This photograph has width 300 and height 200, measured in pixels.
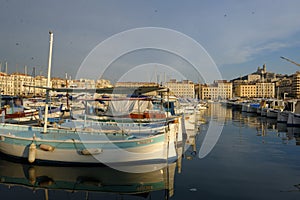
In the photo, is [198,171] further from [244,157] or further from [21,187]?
[21,187]

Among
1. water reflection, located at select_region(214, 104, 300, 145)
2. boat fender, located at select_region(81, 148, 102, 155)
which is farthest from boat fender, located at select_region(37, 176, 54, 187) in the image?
water reflection, located at select_region(214, 104, 300, 145)

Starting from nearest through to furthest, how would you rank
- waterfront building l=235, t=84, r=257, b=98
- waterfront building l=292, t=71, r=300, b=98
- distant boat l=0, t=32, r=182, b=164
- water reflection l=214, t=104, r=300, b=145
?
distant boat l=0, t=32, r=182, b=164 → water reflection l=214, t=104, r=300, b=145 → waterfront building l=292, t=71, r=300, b=98 → waterfront building l=235, t=84, r=257, b=98

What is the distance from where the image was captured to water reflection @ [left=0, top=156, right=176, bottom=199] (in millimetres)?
9438

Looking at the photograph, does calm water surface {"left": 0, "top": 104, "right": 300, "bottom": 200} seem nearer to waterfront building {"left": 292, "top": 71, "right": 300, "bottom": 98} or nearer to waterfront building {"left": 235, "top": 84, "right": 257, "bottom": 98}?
waterfront building {"left": 292, "top": 71, "right": 300, "bottom": 98}

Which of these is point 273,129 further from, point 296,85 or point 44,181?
point 296,85

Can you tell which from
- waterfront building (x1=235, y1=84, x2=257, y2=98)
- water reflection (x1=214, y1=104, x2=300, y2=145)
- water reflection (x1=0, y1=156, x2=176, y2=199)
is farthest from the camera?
waterfront building (x1=235, y1=84, x2=257, y2=98)

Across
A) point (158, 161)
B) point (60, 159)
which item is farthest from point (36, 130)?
point (158, 161)

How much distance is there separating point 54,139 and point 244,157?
1039 centimetres

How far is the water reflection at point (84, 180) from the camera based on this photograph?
944cm

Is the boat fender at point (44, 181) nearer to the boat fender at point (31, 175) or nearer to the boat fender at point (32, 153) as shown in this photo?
the boat fender at point (31, 175)

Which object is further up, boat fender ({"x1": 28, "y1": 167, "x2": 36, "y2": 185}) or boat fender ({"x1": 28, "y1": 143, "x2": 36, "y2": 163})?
boat fender ({"x1": 28, "y1": 143, "x2": 36, "y2": 163})

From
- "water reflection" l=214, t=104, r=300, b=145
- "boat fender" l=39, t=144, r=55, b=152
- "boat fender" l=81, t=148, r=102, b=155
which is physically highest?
"boat fender" l=39, t=144, r=55, b=152

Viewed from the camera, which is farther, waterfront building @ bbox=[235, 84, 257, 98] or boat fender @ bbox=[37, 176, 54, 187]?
waterfront building @ bbox=[235, 84, 257, 98]

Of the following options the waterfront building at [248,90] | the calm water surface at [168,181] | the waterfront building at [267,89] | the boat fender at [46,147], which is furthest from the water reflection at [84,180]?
the waterfront building at [248,90]
